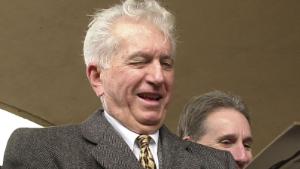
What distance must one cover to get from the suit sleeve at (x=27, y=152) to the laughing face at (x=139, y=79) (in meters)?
0.26

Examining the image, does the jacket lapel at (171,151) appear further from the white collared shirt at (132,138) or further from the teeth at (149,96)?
the teeth at (149,96)

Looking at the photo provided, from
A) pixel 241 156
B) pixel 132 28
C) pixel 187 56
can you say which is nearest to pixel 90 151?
pixel 132 28

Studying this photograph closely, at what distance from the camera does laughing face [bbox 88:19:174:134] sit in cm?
224

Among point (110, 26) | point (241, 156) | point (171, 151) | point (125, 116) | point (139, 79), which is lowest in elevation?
point (241, 156)

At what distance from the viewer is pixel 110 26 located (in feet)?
7.77

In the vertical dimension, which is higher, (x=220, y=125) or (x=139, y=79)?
(x=139, y=79)

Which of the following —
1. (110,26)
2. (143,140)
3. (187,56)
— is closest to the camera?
(143,140)

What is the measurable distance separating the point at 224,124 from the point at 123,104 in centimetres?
92

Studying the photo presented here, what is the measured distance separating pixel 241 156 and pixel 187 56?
2405 mm

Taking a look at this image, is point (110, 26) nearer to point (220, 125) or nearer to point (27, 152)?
point (27, 152)

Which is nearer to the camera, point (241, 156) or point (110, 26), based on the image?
point (110, 26)

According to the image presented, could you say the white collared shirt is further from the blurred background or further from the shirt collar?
the blurred background

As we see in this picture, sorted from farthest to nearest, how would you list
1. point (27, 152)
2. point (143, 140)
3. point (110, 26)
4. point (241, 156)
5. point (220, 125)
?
point (220, 125)
point (241, 156)
point (110, 26)
point (143, 140)
point (27, 152)

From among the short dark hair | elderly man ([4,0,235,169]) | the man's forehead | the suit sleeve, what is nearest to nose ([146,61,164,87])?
elderly man ([4,0,235,169])
